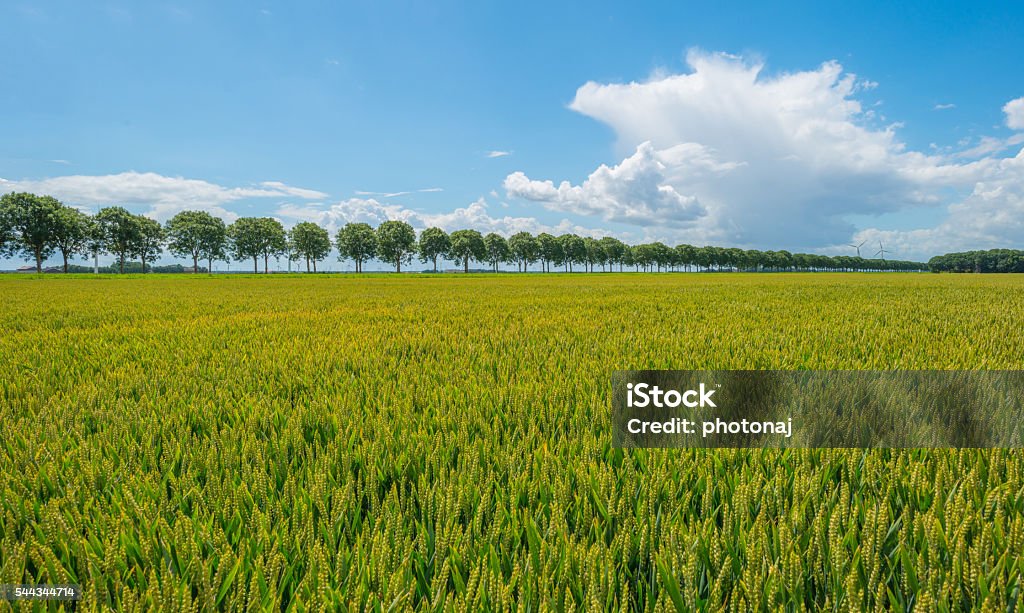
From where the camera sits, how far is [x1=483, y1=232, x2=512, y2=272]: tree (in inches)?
4637

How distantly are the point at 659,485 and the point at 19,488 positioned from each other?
7.29ft

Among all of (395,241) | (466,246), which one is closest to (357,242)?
(395,241)

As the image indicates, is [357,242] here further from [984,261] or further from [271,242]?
[984,261]

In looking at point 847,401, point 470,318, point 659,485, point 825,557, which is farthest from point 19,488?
point 470,318

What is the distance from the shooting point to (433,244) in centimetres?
10788

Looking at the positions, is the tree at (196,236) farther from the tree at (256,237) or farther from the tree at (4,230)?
the tree at (4,230)

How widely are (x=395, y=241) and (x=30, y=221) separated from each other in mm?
57514

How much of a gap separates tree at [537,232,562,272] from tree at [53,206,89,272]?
319 ft

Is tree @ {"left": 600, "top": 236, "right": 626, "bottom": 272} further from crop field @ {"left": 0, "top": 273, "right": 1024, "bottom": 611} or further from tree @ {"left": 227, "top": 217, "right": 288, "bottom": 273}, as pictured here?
crop field @ {"left": 0, "top": 273, "right": 1024, "bottom": 611}

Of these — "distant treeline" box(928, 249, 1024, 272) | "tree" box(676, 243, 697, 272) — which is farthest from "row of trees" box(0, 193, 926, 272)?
"distant treeline" box(928, 249, 1024, 272)

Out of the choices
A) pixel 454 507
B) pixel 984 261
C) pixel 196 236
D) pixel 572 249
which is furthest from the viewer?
pixel 984 261

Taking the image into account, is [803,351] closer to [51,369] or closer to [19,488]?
[19,488]

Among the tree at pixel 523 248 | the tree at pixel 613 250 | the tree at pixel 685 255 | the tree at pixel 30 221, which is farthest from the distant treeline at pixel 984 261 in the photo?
the tree at pixel 30 221

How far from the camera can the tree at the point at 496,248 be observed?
117787mm
